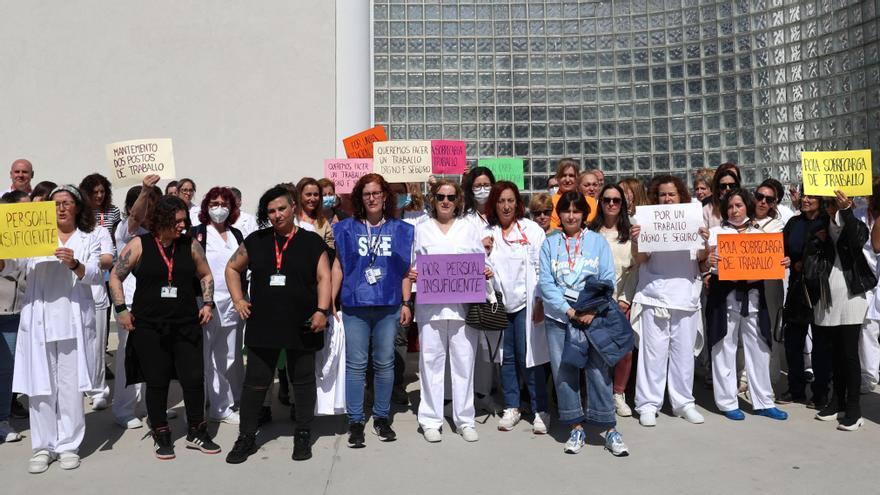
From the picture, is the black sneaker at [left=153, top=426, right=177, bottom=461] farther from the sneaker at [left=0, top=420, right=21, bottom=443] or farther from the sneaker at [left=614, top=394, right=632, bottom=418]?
the sneaker at [left=614, top=394, right=632, bottom=418]

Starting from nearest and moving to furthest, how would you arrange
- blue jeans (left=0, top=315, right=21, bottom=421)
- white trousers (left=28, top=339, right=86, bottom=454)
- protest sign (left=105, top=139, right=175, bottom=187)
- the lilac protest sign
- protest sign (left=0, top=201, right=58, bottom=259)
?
protest sign (left=0, top=201, right=58, bottom=259) → white trousers (left=28, top=339, right=86, bottom=454) → the lilac protest sign → blue jeans (left=0, top=315, right=21, bottom=421) → protest sign (left=105, top=139, right=175, bottom=187)

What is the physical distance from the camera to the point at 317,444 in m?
4.73

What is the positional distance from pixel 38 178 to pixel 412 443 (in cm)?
714

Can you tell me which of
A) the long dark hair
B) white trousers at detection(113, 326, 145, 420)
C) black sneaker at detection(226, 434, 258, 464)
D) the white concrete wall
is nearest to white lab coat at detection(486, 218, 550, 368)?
the long dark hair

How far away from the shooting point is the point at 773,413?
5.17 m

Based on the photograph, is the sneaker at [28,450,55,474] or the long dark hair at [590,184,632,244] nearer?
the sneaker at [28,450,55,474]

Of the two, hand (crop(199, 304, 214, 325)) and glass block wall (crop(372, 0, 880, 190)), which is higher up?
glass block wall (crop(372, 0, 880, 190))

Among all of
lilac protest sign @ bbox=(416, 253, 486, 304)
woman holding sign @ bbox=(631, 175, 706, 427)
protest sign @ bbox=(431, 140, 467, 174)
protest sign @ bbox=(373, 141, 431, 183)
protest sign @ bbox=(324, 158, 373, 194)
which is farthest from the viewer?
protest sign @ bbox=(431, 140, 467, 174)

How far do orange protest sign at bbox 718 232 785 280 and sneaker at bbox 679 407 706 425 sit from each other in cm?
100

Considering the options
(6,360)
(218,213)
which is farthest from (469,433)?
(6,360)

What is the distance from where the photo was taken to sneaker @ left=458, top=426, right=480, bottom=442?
4754 mm

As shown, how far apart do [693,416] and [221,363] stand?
3.51 metres

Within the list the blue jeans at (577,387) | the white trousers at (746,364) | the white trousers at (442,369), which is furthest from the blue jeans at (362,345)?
the white trousers at (746,364)

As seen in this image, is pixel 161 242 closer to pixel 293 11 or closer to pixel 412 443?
pixel 412 443
